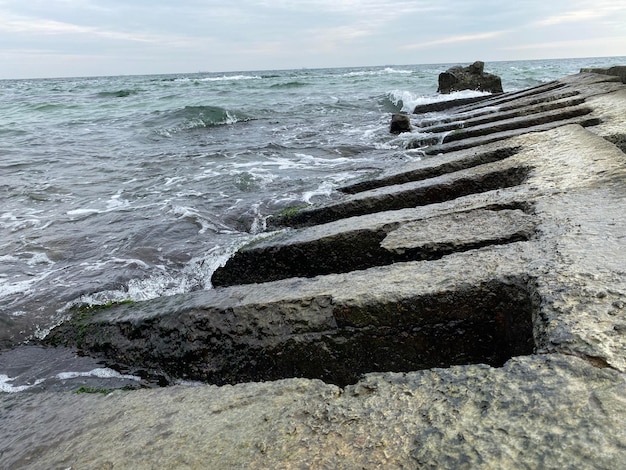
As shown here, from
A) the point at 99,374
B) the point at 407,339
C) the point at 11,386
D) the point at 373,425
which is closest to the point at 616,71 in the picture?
the point at 407,339

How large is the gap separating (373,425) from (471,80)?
15534mm

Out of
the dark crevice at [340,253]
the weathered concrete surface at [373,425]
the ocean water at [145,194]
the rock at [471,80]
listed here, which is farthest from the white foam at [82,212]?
the rock at [471,80]

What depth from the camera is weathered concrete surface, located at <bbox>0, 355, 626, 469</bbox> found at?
1058 mm

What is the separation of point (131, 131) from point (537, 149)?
1170cm

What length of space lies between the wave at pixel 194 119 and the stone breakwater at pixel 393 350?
459 inches

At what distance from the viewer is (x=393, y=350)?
1.81 m

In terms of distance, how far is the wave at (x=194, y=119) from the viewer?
45.3ft

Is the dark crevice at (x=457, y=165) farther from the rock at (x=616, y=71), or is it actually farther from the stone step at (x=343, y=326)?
the rock at (x=616, y=71)

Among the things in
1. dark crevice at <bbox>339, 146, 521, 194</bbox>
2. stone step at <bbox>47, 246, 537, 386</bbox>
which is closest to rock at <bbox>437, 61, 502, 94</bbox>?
dark crevice at <bbox>339, 146, 521, 194</bbox>

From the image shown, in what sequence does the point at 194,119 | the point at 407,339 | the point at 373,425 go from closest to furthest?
the point at 373,425, the point at 407,339, the point at 194,119

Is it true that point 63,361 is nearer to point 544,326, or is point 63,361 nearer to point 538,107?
point 544,326

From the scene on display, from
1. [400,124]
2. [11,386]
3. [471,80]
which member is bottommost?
[11,386]

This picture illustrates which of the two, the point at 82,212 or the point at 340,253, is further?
the point at 82,212

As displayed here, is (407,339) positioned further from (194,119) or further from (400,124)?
(194,119)
